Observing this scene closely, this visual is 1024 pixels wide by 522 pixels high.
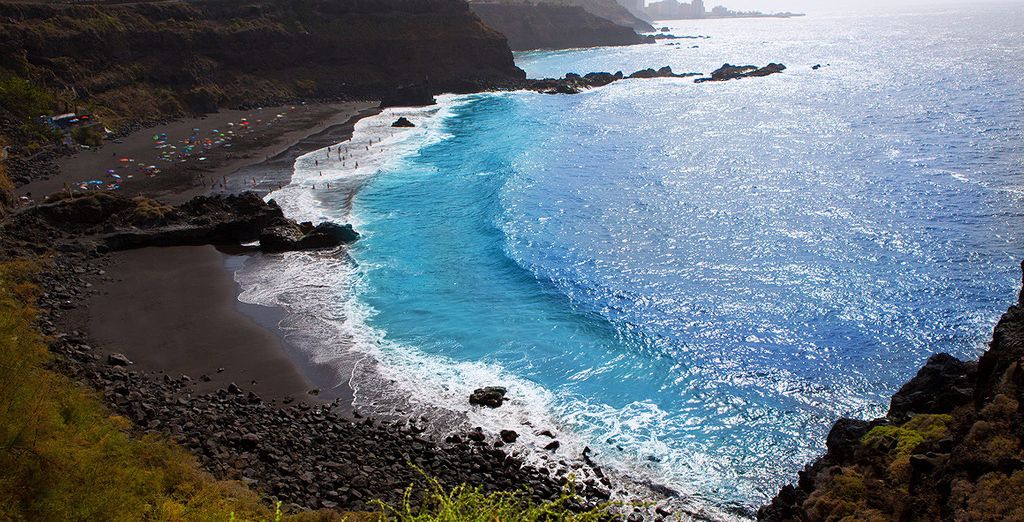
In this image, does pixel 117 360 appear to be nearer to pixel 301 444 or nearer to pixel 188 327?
pixel 188 327

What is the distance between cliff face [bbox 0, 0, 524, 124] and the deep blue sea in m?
27.8

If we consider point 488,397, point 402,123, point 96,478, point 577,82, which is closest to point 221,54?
point 402,123

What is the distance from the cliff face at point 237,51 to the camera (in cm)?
7344

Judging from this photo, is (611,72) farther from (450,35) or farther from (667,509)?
(667,509)

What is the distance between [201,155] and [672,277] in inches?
1850

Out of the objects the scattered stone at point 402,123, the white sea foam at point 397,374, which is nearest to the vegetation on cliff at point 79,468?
the white sea foam at point 397,374

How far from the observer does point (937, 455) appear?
1470 cm

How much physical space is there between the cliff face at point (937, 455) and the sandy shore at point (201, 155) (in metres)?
47.5

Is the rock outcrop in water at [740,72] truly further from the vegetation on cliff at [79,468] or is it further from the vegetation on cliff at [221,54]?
the vegetation on cliff at [79,468]

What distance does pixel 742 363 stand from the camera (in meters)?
29.5

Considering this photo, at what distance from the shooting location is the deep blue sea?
26.2 metres

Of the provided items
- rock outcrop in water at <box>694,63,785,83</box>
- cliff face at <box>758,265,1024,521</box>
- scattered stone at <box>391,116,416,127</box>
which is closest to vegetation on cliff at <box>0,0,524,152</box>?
scattered stone at <box>391,116,416,127</box>

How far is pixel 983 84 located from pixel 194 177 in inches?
4280

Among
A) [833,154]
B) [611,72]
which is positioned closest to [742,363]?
[833,154]
